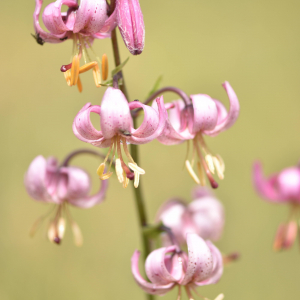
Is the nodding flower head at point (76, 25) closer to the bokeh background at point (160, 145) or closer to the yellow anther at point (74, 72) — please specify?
the yellow anther at point (74, 72)

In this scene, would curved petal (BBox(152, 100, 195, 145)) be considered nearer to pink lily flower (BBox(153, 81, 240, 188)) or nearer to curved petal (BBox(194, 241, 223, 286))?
pink lily flower (BBox(153, 81, 240, 188))

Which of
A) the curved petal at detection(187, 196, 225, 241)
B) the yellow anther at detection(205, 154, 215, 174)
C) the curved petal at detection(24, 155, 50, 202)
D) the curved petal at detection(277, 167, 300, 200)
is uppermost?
the curved petal at detection(24, 155, 50, 202)

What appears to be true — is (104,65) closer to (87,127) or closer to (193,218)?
(87,127)

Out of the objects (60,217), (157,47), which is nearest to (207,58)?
(157,47)

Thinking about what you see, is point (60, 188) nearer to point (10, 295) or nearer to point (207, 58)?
point (10, 295)

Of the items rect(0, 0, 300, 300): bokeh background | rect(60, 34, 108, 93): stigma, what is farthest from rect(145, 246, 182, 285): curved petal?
rect(0, 0, 300, 300): bokeh background

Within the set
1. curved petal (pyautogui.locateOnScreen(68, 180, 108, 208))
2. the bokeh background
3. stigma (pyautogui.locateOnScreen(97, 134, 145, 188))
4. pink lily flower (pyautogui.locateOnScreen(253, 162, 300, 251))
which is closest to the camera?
stigma (pyautogui.locateOnScreen(97, 134, 145, 188))

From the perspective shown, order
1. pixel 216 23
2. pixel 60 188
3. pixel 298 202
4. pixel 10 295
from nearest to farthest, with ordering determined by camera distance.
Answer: pixel 60 188, pixel 298 202, pixel 10 295, pixel 216 23

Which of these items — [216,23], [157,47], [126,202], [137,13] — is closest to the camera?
[137,13]
